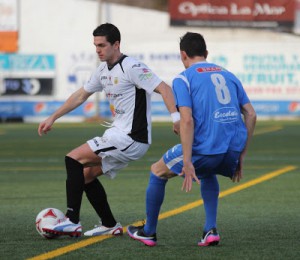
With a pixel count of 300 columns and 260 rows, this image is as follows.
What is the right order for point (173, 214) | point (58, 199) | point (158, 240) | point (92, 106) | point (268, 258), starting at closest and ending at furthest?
1. point (268, 258)
2. point (158, 240)
3. point (173, 214)
4. point (58, 199)
5. point (92, 106)

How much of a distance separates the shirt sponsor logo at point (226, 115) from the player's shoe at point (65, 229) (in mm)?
1730

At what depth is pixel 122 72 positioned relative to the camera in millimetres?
9102

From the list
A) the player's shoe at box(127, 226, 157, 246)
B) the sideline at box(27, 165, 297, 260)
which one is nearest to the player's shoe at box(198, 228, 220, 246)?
the player's shoe at box(127, 226, 157, 246)

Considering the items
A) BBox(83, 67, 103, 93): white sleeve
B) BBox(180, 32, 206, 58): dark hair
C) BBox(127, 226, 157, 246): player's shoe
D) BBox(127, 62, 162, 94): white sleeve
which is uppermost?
BBox(180, 32, 206, 58): dark hair

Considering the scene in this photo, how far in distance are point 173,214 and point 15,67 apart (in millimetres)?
29656

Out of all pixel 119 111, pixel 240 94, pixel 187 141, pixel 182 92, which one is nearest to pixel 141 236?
pixel 187 141

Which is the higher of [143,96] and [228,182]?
[143,96]

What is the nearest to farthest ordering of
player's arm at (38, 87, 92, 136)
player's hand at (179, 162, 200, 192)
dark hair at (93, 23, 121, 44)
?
player's hand at (179, 162, 200, 192)
dark hair at (93, 23, 121, 44)
player's arm at (38, 87, 92, 136)

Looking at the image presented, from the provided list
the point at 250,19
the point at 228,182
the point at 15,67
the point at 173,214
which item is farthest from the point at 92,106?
the point at 173,214

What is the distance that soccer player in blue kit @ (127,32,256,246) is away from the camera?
Result: 8.18 meters

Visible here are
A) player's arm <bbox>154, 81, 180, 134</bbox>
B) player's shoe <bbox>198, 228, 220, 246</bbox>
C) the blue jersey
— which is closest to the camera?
the blue jersey

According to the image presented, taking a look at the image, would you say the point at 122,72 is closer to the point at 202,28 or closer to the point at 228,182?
the point at 228,182

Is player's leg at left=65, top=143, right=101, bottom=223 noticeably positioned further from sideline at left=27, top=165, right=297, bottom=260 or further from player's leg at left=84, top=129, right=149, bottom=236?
sideline at left=27, top=165, right=297, bottom=260

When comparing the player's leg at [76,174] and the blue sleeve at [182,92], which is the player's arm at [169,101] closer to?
the blue sleeve at [182,92]
